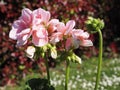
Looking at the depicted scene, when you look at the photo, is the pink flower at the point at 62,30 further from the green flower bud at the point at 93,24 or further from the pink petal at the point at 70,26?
the green flower bud at the point at 93,24

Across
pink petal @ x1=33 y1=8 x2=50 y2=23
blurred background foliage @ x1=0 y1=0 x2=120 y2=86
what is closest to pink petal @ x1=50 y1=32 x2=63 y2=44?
pink petal @ x1=33 y1=8 x2=50 y2=23

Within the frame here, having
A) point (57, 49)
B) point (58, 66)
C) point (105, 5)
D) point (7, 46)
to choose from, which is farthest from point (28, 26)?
point (105, 5)

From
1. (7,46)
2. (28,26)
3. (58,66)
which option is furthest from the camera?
(58,66)

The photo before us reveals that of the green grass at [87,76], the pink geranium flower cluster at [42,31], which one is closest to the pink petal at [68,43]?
the pink geranium flower cluster at [42,31]

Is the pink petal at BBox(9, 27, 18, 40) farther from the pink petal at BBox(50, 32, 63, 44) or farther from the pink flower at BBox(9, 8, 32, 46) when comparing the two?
the pink petal at BBox(50, 32, 63, 44)

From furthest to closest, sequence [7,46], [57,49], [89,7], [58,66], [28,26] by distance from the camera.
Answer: [89,7] < [58,66] < [7,46] < [57,49] < [28,26]

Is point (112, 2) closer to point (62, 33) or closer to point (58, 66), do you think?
point (58, 66)
